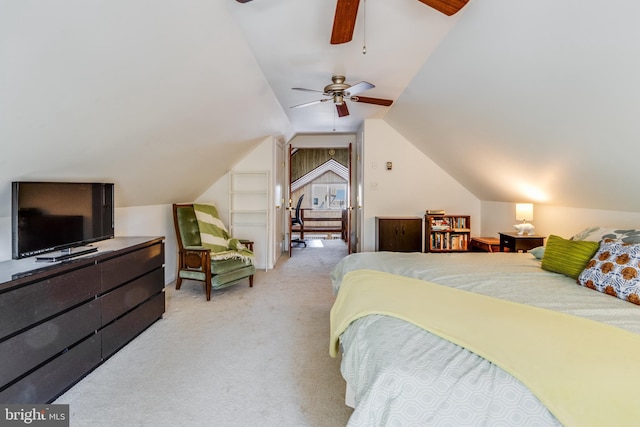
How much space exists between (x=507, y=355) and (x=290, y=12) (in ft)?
7.54

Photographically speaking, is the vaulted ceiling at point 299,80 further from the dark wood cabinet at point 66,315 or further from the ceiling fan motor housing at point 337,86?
the dark wood cabinet at point 66,315

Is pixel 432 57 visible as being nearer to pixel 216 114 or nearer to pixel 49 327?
pixel 216 114

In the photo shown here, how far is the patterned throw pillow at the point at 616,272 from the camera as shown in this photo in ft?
5.56

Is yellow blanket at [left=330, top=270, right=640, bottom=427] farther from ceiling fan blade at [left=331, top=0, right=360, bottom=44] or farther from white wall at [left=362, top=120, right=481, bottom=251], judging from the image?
white wall at [left=362, top=120, right=481, bottom=251]

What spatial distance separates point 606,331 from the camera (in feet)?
4.12

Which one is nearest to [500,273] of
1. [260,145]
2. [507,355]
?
[507,355]

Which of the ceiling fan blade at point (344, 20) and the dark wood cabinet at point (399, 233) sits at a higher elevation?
the ceiling fan blade at point (344, 20)

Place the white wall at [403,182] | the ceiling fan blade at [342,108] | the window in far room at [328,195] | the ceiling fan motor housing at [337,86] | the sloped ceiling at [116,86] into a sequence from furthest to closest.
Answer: the window in far room at [328,195] → the white wall at [403,182] → the ceiling fan blade at [342,108] → the ceiling fan motor housing at [337,86] → the sloped ceiling at [116,86]

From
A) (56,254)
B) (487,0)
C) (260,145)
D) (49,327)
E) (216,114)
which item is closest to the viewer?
(49,327)

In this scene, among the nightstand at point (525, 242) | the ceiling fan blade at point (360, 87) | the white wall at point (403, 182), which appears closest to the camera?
the ceiling fan blade at point (360, 87)

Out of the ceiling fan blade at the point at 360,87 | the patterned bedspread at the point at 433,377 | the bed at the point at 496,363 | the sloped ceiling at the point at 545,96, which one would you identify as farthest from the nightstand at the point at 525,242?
the ceiling fan blade at the point at 360,87

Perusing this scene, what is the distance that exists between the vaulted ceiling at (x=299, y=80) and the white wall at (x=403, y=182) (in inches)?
45.6

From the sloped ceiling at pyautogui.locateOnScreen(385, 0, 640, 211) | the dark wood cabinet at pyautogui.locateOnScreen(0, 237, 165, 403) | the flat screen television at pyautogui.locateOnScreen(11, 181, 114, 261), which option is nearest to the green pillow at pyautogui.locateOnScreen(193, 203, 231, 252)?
the dark wood cabinet at pyautogui.locateOnScreen(0, 237, 165, 403)

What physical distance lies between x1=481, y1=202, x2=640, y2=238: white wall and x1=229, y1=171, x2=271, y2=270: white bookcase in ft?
11.0
